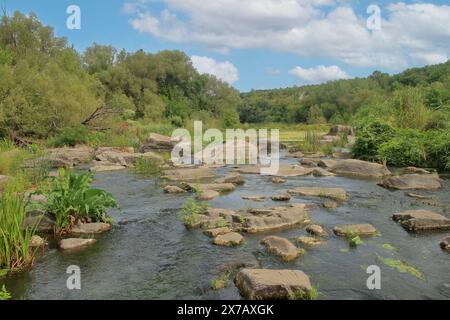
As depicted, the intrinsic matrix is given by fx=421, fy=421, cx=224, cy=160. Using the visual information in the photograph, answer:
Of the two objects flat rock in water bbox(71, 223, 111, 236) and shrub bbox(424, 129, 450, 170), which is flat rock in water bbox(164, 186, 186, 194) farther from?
shrub bbox(424, 129, 450, 170)

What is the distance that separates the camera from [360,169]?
14.6 meters

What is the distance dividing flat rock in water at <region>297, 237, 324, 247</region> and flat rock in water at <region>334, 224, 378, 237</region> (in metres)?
0.61

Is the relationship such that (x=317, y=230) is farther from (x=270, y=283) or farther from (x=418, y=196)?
(x=418, y=196)

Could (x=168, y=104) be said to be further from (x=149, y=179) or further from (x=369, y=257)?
(x=369, y=257)

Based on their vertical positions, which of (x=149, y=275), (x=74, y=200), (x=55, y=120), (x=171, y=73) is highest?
(x=171, y=73)

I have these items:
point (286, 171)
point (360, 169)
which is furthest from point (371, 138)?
point (286, 171)

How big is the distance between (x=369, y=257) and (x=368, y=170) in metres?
8.50

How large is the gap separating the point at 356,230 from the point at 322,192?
3387 millimetres

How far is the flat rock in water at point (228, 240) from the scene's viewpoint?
6973 mm

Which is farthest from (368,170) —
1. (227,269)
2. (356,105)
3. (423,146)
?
(356,105)

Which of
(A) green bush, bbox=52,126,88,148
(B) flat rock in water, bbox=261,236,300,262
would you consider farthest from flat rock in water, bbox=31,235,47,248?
(A) green bush, bbox=52,126,88,148

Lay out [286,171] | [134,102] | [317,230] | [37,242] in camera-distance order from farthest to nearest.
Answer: [134,102] < [286,171] < [317,230] < [37,242]

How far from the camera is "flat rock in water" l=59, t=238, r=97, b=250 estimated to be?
668 centimetres

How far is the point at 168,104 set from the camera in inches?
1832
